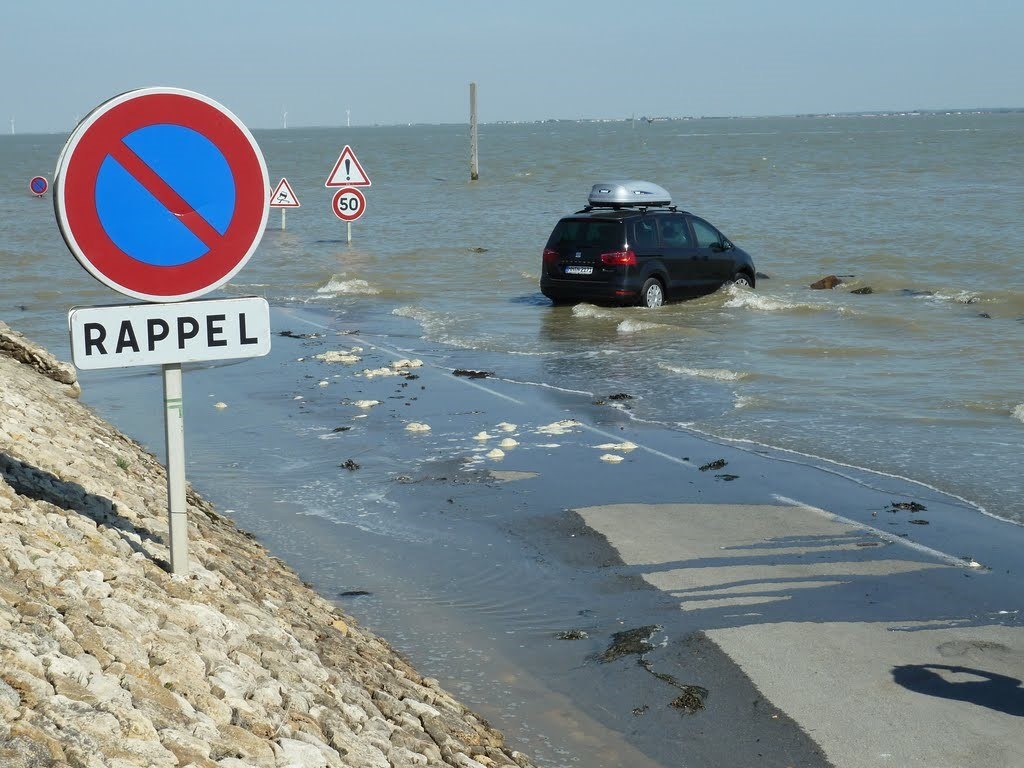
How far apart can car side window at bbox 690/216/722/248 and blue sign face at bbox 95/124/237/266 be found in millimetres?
17378

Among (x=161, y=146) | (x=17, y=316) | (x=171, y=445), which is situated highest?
(x=161, y=146)

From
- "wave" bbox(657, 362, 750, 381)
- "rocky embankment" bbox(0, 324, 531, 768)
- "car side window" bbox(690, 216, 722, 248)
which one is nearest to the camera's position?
"rocky embankment" bbox(0, 324, 531, 768)

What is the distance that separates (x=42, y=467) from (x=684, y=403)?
801 centimetres

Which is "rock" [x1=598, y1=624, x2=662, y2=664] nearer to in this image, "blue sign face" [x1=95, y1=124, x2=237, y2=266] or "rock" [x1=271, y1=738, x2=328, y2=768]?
"rock" [x1=271, y1=738, x2=328, y2=768]

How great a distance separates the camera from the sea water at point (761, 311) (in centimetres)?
1233

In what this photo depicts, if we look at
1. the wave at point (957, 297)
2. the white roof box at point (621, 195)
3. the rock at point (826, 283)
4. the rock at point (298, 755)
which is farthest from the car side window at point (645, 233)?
the rock at point (298, 755)

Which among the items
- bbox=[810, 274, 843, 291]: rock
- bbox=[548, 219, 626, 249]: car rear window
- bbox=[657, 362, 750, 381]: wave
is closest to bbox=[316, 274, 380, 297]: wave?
bbox=[548, 219, 626, 249]: car rear window

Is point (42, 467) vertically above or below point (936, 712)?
above

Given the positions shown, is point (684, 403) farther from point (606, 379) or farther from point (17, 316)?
point (17, 316)

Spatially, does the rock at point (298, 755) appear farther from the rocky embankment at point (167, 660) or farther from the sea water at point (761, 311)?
the sea water at point (761, 311)

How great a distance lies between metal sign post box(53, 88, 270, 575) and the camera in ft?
14.3

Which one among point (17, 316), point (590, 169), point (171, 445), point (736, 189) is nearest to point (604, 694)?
point (171, 445)

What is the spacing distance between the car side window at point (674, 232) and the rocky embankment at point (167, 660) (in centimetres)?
1481

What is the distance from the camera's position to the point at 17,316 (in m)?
21.8
